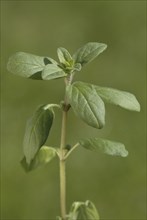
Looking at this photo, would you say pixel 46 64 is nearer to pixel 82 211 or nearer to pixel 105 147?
pixel 105 147

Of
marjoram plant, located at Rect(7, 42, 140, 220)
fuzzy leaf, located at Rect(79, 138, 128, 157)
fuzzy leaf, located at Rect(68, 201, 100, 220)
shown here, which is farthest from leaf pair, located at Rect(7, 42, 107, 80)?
fuzzy leaf, located at Rect(68, 201, 100, 220)

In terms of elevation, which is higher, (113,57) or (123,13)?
(123,13)

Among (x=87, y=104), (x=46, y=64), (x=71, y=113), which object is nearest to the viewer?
(x=87, y=104)

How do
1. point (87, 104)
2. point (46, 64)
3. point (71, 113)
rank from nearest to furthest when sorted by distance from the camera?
point (87, 104), point (46, 64), point (71, 113)

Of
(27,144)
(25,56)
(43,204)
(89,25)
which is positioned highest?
(89,25)

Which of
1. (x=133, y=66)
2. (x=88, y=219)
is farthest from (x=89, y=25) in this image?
(x=88, y=219)

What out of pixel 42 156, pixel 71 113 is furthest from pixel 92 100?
pixel 71 113

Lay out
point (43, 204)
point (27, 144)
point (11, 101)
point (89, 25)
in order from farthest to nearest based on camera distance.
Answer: point (89, 25) → point (11, 101) → point (43, 204) → point (27, 144)

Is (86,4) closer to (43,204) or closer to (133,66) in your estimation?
(133,66)
